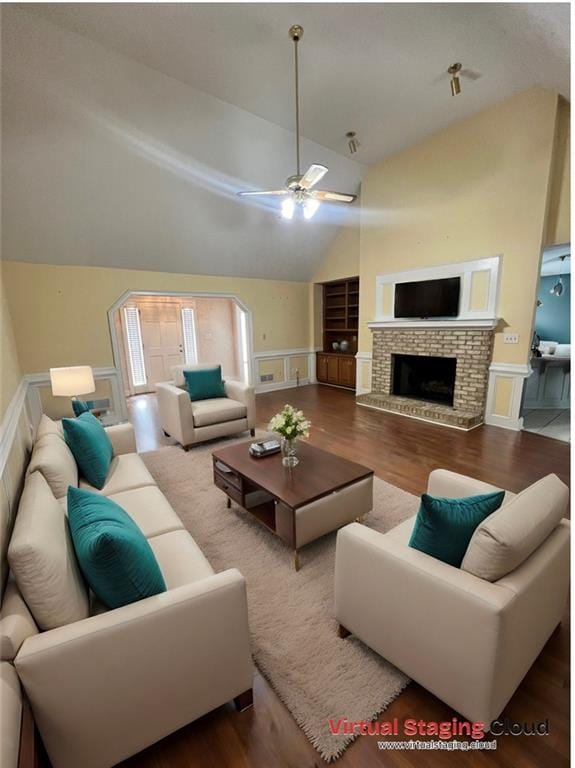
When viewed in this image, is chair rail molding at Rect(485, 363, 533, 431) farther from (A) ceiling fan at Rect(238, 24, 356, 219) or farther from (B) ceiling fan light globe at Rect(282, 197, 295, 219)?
(B) ceiling fan light globe at Rect(282, 197, 295, 219)

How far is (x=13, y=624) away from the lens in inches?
36.2

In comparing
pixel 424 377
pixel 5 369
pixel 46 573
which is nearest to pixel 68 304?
pixel 5 369

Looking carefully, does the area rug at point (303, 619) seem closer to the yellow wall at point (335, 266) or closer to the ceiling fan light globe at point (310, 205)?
the ceiling fan light globe at point (310, 205)

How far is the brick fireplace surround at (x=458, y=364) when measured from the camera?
14.0ft

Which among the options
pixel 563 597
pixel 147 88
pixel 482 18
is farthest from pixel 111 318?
pixel 563 597

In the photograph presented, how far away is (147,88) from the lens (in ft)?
9.95

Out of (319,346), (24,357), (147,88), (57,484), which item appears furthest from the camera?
(319,346)

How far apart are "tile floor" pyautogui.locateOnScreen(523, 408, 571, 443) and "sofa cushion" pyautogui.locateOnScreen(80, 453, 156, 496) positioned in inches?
175

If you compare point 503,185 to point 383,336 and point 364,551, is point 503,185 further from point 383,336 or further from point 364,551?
point 364,551

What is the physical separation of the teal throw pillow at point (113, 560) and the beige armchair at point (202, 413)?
2.40m

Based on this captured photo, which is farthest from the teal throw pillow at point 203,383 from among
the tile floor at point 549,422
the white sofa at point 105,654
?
the tile floor at point 549,422

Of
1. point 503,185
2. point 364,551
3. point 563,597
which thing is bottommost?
point 563,597

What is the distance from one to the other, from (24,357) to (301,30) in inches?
184

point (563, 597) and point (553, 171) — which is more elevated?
point (553, 171)
